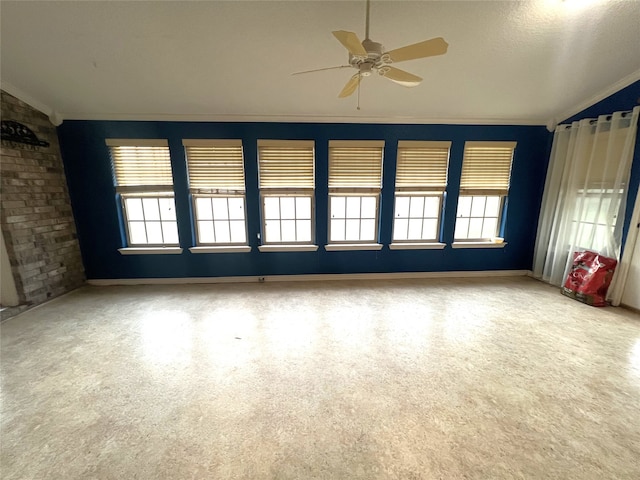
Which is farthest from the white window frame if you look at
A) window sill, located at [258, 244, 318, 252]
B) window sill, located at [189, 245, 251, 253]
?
window sill, located at [189, 245, 251, 253]

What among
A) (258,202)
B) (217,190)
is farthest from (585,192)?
(217,190)

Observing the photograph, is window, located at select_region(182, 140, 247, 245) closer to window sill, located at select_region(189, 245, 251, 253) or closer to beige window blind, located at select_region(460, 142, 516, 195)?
window sill, located at select_region(189, 245, 251, 253)

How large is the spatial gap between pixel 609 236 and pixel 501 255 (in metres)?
1.17

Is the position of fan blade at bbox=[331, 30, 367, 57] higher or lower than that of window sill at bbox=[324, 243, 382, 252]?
higher

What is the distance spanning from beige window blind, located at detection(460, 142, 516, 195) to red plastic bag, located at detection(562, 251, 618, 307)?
1.28m

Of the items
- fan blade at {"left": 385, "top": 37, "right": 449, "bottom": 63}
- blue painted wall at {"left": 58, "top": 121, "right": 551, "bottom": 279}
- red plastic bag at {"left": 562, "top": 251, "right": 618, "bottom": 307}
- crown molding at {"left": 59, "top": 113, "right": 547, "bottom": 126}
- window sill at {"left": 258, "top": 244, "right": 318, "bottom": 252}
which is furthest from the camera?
window sill at {"left": 258, "top": 244, "right": 318, "bottom": 252}

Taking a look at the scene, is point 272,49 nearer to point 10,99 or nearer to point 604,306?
point 10,99

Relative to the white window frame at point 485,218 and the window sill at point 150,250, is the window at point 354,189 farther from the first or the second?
the window sill at point 150,250

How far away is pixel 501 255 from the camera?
3.96 m

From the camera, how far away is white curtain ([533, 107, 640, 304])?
285cm

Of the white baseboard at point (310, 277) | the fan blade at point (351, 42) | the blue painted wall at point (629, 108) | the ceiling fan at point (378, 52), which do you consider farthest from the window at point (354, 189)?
the blue painted wall at point (629, 108)

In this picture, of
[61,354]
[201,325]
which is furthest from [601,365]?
[61,354]

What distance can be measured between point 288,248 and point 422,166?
2269mm

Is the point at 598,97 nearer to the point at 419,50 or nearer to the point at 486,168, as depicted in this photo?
the point at 486,168
